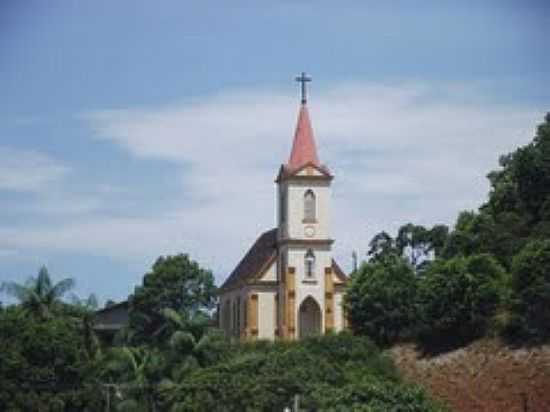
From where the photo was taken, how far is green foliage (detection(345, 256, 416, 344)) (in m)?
54.1

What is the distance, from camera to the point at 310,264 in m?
68.6

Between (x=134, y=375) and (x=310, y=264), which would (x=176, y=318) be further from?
(x=310, y=264)

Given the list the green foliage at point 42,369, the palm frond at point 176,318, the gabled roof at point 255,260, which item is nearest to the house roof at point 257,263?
the gabled roof at point 255,260

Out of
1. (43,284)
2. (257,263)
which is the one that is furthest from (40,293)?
(257,263)

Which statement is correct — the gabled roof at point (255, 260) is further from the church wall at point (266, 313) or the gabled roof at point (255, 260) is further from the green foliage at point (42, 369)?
the green foliage at point (42, 369)

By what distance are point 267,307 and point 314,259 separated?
3362 mm

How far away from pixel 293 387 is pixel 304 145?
107ft

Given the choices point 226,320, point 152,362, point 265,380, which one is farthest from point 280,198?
point 265,380

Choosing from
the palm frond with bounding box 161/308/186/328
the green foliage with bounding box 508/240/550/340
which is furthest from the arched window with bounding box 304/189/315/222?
the green foliage with bounding box 508/240/550/340

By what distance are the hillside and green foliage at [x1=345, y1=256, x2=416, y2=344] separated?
3.79 metres

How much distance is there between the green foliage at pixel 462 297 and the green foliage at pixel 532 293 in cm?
215

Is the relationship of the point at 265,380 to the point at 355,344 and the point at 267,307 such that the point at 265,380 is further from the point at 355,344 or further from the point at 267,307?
the point at 267,307

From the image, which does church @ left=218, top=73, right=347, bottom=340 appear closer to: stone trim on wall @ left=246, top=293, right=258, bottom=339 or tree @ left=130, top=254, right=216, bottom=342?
stone trim on wall @ left=246, top=293, right=258, bottom=339

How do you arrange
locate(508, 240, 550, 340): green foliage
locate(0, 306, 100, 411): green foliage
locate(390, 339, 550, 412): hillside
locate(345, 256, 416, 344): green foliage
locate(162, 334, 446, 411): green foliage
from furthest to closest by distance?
locate(345, 256, 416, 344): green foliage
locate(508, 240, 550, 340): green foliage
locate(0, 306, 100, 411): green foliage
locate(390, 339, 550, 412): hillside
locate(162, 334, 446, 411): green foliage
